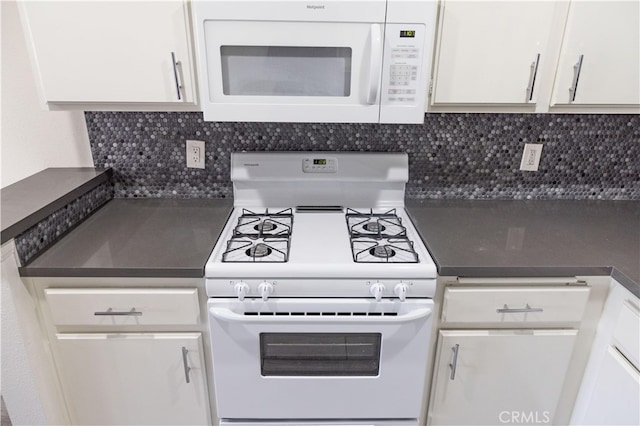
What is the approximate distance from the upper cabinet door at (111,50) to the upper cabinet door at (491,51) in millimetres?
842

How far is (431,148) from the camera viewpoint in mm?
1721

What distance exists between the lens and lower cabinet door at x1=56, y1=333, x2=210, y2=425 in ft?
4.26

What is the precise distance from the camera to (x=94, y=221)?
153 centimetres

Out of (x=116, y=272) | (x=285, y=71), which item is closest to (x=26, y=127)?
(x=116, y=272)

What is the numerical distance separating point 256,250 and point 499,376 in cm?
93

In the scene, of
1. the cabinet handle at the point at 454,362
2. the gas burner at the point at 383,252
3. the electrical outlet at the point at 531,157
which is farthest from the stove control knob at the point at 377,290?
the electrical outlet at the point at 531,157

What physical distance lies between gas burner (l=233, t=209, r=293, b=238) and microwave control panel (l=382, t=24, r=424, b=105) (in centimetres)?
58

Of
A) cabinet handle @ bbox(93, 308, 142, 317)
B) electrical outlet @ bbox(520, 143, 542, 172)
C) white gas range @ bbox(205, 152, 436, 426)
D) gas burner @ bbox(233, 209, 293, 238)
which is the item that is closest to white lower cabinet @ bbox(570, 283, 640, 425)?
white gas range @ bbox(205, 152, 436, 426)

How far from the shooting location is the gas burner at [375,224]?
4.72 feet

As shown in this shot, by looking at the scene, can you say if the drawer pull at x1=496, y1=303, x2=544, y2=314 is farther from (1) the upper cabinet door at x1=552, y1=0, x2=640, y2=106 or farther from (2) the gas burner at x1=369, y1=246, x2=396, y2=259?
(1) the upper cabinet door at x1=552, y1=0, x2=640, y2=106

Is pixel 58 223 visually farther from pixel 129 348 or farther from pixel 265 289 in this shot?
pixel 265 289

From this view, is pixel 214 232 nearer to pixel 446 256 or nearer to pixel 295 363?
pixel 295 363

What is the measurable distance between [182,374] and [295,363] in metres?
0.39

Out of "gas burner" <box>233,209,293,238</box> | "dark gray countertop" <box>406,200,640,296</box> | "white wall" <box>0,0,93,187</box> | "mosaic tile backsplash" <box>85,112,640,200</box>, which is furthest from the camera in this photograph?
"mosaic tile backsplash" <box>85,112,640,200</box>
